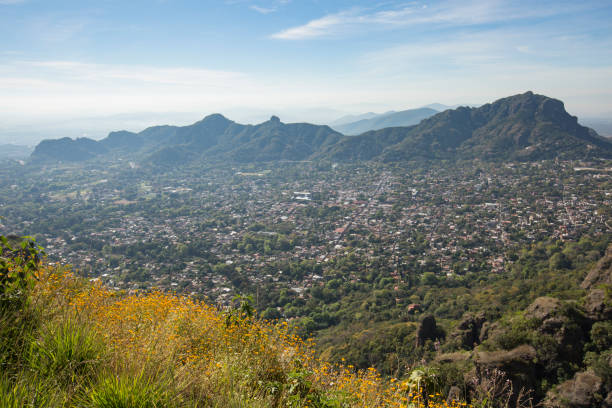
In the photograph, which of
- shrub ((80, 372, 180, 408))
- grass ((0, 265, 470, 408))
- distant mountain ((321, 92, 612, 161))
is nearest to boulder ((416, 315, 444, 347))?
grass ((0, 265, 470, 408))

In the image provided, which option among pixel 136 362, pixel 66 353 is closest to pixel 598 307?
pixel 136 362

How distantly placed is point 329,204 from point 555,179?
44.9 meters

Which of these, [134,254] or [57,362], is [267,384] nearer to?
[57,362]

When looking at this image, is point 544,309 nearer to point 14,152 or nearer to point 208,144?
point 208,144

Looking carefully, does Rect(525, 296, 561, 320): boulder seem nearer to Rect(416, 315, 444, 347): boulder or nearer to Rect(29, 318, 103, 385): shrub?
Rect(416, 315, 444, 347): boulder

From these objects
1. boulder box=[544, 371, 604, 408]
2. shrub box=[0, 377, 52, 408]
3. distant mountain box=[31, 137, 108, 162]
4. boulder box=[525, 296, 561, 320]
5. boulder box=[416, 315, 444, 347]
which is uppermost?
distant mountain box=[31, 137, 108, 162]

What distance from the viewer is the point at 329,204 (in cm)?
6088

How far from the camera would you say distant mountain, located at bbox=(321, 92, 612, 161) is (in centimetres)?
7375

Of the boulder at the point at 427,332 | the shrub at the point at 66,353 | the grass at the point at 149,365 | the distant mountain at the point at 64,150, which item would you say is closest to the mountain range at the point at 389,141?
the distant mountain at the point at 64,150

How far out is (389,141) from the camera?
4380 inches

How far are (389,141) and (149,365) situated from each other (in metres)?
117

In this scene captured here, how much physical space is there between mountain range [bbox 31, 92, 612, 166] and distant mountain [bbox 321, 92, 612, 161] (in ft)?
0.56

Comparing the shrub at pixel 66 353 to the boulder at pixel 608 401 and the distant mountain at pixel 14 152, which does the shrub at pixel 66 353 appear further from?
the distant mountain at pixel 14 152

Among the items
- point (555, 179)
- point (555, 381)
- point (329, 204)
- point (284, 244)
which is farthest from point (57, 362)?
point (555, 179)
